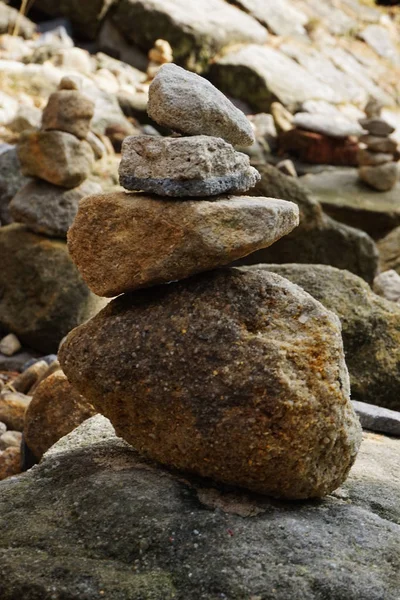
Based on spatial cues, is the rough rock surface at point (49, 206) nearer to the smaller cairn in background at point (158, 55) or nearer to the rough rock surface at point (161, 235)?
the rough rock surface at point (161, 235)

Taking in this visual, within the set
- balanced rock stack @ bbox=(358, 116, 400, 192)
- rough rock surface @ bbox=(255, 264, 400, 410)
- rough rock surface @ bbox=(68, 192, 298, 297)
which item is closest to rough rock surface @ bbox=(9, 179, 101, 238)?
rough rock surface @ bbox=(255, 264, 400, 410)

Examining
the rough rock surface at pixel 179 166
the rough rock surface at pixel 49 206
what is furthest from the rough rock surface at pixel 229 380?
the rough rock surface at pixel 49 206

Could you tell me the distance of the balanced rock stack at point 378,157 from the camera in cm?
1070

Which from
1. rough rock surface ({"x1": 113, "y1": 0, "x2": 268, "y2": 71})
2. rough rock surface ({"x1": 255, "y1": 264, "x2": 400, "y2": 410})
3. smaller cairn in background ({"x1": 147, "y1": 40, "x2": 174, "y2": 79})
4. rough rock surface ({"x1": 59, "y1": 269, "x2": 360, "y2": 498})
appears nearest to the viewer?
rough rock surface ({"x1": 59, "y1": 269, "x2": 360, "y2": 498})

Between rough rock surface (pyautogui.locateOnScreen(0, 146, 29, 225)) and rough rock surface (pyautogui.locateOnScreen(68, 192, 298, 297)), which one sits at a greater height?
rough rock surface (pyautogui.locateOnScreen(68, 192, 298, 297))

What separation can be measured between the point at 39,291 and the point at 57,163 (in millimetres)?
1087

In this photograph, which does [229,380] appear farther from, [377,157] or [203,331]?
[377,157]

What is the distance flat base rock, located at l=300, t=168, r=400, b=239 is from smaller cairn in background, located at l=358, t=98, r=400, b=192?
0.41ft

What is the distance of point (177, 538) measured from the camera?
2475 mm

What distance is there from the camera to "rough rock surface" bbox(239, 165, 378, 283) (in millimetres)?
6949

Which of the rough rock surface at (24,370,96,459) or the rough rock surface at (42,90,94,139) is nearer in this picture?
the rough rock surface at (24,370,96,459)

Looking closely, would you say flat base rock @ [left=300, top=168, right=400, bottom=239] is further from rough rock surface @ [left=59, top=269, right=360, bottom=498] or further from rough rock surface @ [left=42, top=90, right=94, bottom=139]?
rough rock surface @ [left=59, top=269, right=360, bottom=498]

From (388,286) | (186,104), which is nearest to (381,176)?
(388,286)

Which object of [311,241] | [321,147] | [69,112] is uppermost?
[69,112]
